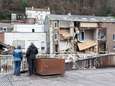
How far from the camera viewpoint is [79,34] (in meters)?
56.8

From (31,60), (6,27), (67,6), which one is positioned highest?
(67,6)

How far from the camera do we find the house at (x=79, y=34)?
55.1 m

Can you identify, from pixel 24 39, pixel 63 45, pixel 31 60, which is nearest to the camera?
pixel 31 60

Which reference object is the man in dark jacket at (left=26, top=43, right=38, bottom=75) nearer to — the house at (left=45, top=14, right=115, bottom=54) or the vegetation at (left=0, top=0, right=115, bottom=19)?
the house at (left=45, top=14, right=115, bottom=54)

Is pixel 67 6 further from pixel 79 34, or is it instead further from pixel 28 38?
pixel 28 38

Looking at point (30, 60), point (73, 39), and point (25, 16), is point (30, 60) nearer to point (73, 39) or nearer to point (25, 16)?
point (73, 39)

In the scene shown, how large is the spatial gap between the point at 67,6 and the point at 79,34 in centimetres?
3889

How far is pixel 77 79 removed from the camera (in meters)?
12.6

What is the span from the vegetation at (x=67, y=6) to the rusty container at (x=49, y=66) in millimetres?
69579

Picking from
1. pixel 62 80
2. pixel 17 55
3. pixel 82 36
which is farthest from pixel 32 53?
pixel 82 36

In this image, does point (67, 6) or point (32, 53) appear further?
point (67, 6)

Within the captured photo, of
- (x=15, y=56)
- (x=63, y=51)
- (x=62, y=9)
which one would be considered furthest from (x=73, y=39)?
(x=15, y=56)

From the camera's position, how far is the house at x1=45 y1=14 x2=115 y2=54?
55.1m

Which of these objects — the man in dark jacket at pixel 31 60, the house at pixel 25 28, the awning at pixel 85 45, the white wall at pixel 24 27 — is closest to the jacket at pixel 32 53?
the man in dark jacket at pixel 31 60
